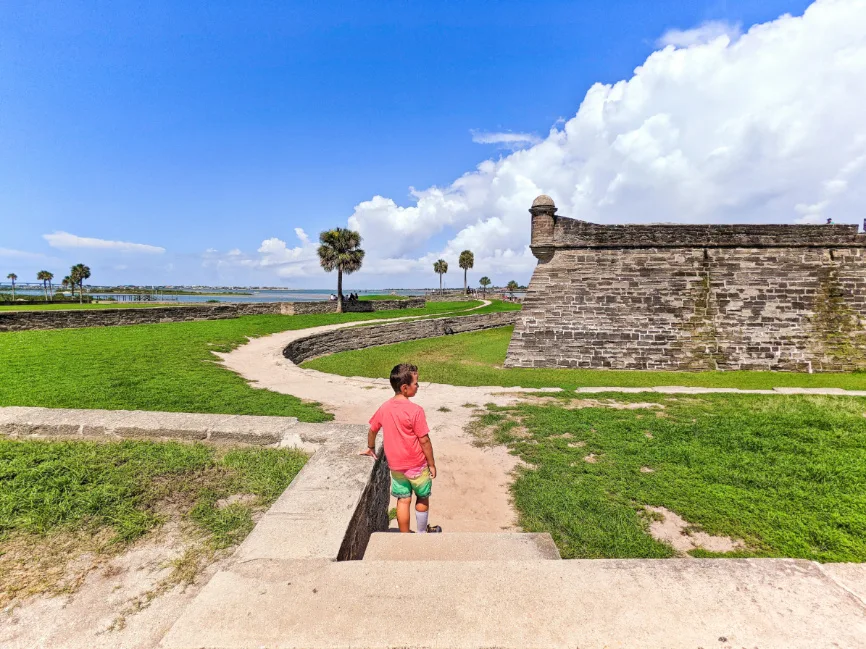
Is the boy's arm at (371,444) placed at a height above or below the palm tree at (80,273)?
below

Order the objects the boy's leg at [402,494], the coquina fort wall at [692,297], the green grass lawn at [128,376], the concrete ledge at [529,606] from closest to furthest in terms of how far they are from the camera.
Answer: the concrete ledge at [529,606] < the boy's leg at [402,494] < the green grass lawn at [128,376] < the coquina fort wall at [692,297]

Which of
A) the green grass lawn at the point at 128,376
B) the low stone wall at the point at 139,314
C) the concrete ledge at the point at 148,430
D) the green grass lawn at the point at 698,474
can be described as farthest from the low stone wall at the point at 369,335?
the green grass lawn at the point at 698,474

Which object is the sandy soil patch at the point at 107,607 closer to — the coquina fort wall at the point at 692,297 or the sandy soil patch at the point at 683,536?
the sandy soil patch at the point at 683,536

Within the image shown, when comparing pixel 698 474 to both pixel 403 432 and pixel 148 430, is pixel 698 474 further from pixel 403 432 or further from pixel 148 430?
pixel 148 430

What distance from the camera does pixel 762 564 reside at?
200cm

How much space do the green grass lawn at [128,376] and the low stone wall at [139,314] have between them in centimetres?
342

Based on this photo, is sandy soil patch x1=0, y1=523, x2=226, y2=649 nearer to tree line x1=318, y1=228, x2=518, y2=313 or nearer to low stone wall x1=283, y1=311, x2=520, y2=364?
low stone wall x1=283, y1=311, x2=520, y2=364

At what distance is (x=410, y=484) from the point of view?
11.5ft

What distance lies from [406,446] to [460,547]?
98cm

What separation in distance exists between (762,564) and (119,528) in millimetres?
3971

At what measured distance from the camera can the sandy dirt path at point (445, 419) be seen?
4.41 metres

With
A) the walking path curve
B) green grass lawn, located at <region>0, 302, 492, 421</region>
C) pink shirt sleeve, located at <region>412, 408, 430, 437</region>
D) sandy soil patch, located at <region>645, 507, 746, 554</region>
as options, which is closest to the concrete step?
pink shirt sleeve, located at <region>412, 408, 430, 437</region>

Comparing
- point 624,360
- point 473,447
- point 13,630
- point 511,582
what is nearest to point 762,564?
point 511,582

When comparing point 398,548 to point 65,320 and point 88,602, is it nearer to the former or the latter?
point 88,602
